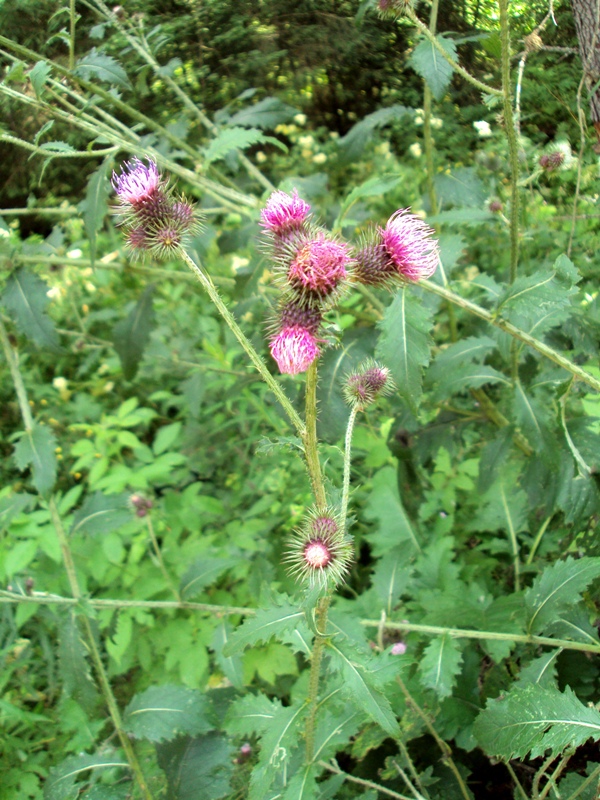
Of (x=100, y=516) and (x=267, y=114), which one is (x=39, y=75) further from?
(x=100, y=516)

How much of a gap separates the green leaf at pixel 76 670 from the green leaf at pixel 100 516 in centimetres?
38

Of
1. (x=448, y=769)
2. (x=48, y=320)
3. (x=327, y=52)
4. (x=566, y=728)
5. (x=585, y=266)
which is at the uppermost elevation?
(x=327, y=52)

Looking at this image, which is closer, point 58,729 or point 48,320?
point 48,320

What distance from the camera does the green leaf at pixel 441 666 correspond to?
4.91 ft

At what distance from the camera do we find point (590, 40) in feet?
5.28

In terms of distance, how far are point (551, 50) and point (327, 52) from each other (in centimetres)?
77

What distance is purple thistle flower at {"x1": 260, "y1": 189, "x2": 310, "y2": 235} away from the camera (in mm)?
1092

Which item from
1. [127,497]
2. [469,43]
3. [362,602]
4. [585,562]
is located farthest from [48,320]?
[585,562]

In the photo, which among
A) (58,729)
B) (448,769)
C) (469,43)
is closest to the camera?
(448,769)

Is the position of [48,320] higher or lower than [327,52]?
lower

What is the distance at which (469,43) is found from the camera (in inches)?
78.1

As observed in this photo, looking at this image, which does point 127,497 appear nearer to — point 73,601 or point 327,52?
point 73,601

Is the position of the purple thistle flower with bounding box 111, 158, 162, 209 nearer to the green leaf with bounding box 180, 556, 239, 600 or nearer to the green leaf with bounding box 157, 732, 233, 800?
the green leaf with bounding box 180, 556, 239, 600

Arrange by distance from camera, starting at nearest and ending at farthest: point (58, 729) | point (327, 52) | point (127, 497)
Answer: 1. point (327, 52)
2. point (127, 497)
3. point (58, 729)
